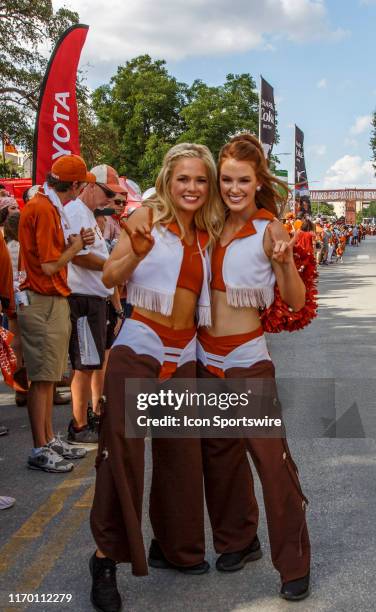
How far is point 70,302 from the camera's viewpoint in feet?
18.5

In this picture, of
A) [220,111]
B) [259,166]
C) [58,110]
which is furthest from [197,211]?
[220,111]

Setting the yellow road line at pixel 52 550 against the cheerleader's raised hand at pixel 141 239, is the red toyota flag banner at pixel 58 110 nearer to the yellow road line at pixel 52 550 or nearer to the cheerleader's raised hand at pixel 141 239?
the yellow road line at pixel 52 550

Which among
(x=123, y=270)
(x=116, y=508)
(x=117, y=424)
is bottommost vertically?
(x=116, y=508)

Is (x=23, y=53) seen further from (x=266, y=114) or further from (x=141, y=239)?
(x=141, y=239)

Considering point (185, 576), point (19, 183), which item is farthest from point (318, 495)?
point (19, 183)

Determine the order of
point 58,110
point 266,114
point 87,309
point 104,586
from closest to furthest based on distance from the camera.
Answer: point 104,586 → point 87,309 → point 58,110 → point 266,114

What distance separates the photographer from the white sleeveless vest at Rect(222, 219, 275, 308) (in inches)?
130

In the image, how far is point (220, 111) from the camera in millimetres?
49562

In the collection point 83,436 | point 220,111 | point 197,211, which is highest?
point 220,111

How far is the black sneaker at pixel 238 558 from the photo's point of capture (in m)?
3.56

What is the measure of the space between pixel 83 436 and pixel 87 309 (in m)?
0.91

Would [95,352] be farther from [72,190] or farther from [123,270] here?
[123,270]

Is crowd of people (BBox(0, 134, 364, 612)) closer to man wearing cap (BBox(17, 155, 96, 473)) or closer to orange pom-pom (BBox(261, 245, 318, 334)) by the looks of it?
orange pom-pom (BBox(261, 245, 318, 334))

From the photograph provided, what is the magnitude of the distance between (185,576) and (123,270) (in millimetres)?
1385
